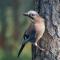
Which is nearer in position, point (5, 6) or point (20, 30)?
point (20, 30)

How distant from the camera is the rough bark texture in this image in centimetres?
593

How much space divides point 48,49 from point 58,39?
0.60 feet

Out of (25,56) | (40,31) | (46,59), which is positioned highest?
(40,31)

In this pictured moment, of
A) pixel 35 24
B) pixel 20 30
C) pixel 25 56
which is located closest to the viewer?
pixel 35 24

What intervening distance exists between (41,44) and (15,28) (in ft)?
28.5

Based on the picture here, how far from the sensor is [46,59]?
6082 mm

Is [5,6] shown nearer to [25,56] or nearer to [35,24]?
[25,56]

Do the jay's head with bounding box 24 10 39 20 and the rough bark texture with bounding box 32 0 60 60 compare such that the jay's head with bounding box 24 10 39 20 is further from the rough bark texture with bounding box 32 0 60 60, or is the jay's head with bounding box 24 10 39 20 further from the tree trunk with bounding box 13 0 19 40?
the tree trunk with bounding box 13 0 19 40

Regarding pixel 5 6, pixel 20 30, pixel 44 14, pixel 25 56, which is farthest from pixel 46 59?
pixel 5 6

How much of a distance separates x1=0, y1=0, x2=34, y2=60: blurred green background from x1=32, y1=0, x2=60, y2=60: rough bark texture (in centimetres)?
646

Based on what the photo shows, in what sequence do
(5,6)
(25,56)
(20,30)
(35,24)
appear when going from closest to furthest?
(35,24) → (25,56) → (20,30) → (5,6)

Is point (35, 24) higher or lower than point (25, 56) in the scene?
higher

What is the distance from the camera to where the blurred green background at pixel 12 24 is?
44.4 ft

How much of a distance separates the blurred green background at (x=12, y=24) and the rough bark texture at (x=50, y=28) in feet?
21.2
